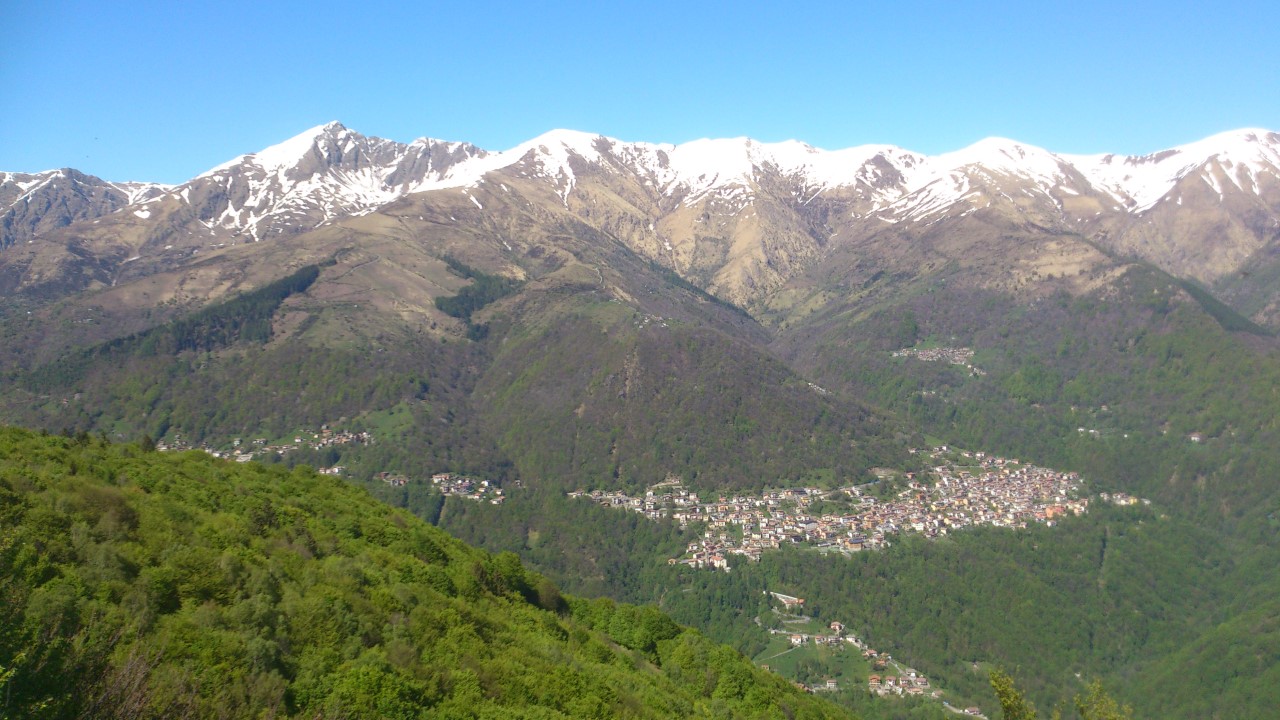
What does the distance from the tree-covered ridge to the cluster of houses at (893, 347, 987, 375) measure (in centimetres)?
16384

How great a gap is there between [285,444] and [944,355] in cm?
14608

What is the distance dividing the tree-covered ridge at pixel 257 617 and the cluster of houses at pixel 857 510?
2599 inches

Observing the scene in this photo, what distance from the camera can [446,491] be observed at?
119438 mm

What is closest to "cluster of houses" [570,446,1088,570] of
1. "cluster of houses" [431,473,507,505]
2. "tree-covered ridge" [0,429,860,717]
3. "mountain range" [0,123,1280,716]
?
"mountain range" [0,123,1280,716]

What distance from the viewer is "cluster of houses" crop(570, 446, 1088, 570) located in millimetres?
102375

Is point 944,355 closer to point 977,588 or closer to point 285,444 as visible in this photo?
point 977,588

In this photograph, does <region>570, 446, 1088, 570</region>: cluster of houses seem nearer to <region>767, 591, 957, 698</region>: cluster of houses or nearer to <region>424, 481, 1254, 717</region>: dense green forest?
<region>424, 481, 1254, 717</region>: dense green forest

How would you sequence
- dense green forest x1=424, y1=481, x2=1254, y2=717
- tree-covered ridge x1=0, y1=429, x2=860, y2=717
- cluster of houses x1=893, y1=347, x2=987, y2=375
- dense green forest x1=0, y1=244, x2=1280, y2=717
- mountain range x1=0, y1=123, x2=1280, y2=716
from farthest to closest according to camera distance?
cluster of houses x1=893, y1=347, x2=987, y2=375 → mountain range x1=0, y1=123, x2=1280, y2=716 → dense green forest x1=0, y1=244, x2=1280, y2=717 → dense green forest x1=424, y1=481, x2=1254, y2=717 → tree-covered ridge x1=0, y1=429, x2=860, y2=717

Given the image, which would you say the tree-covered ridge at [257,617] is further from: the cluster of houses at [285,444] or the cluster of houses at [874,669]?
the cluster of houses at [285,444]

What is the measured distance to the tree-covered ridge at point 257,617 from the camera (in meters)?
13.9

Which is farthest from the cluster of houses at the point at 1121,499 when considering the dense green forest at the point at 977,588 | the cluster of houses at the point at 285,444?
the cluster of houses at the point at 285,444

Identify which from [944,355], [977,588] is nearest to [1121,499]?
[977,588]

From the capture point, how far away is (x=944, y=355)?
192000mm

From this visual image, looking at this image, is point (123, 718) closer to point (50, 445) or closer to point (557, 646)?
point (557, 646)
